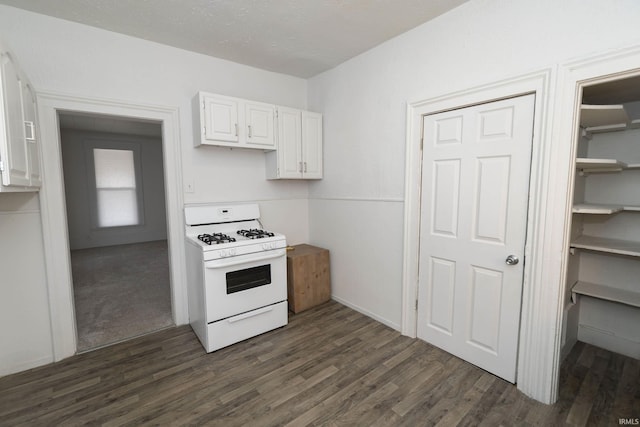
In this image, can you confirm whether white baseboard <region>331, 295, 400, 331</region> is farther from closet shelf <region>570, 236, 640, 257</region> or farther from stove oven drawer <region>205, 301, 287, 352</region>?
closet shelf <region>570, 236, 640, 257</region>

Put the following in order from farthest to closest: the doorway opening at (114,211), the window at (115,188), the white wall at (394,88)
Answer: the window at (115,188), the doorway opening at (114,211), the white wall at (394,88)

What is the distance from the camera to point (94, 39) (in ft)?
7.73

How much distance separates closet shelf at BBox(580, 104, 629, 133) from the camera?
Answer: 1.75 meters

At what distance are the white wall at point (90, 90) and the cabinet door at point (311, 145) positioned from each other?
567mm

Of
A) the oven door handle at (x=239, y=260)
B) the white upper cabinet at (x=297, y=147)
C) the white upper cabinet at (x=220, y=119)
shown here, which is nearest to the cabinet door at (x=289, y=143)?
the white upper cabinet at (x=297, y=147)

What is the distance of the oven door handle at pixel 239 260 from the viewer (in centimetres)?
236

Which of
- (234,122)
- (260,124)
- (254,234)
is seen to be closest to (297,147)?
(260,124)

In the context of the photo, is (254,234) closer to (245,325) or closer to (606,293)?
(245,325)

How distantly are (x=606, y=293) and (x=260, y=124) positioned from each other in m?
3.37

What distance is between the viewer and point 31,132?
1.80 meters

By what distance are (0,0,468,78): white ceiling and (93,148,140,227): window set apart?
5171 mm

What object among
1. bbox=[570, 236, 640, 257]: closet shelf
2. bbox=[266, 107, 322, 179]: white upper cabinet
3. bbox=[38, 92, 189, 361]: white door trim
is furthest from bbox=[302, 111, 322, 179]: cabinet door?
bbox=[570, 236, 640, 257]: closet shelf

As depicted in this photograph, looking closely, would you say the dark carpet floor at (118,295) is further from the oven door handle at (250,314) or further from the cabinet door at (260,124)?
the cabinet door at (260,124)

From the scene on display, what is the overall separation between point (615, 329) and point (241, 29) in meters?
4.05
